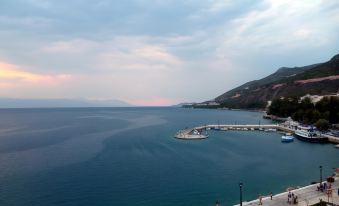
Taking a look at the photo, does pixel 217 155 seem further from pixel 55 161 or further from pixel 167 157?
pixel 55 161

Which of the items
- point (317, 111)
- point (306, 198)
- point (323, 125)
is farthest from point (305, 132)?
point (306, 198)

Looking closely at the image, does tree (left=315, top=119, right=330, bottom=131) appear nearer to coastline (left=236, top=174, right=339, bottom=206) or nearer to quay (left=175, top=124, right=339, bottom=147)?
quay (left=175, top=124, right=339, bottom=147)

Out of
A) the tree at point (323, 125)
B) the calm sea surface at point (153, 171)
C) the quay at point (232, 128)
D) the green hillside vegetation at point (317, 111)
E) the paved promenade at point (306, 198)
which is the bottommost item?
the calm sea surface at point (153, 171)

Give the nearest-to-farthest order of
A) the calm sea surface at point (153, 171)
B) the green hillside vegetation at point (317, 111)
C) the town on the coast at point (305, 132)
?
the town on the coast at point (305, 132), the calm sea surface at point (153, 171), the green hillside vegetation at point (317, 111)

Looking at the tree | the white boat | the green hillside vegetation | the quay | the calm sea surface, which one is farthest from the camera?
the green hillside vegetation

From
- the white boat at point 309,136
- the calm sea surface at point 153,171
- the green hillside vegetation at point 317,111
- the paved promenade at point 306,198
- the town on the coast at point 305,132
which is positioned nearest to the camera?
the paved promenade at point 306,198

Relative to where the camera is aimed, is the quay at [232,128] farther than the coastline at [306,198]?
Yes

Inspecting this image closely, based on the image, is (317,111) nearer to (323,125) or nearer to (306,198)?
(323,125)

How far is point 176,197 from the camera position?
45.8 m

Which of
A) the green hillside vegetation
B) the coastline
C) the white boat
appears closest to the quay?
the white boat

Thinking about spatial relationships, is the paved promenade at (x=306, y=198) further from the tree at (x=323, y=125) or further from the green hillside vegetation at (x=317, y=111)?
the green hillside vegetation at (x=317, y=111)

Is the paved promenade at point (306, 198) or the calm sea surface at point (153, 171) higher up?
the paved promenade at point (306, 198)

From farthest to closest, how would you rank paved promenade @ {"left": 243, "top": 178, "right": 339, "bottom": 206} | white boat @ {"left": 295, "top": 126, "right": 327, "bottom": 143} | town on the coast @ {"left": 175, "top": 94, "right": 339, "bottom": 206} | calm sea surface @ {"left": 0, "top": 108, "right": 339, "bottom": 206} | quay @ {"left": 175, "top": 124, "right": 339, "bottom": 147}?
quay @ {"left": 175, "top": 124, "right": 339, "bottom": 147} < white boat @ {"left": 295, "top": 126, "right": 327, "bottom": 143} < calm sea surface @ {"left": 0, "top": 108, "right": 339, "bottom": 206} < town on the coast @ {"left": 175, "top": 94, "right": 339, "bottom": 206} < paved promenade @ {"left": 243, "top": 178, "right": 339, "bottom": 206}

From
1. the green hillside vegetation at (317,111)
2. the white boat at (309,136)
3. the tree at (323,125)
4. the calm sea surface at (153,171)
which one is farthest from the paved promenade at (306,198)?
the green hillside vegetation at (317,111)
